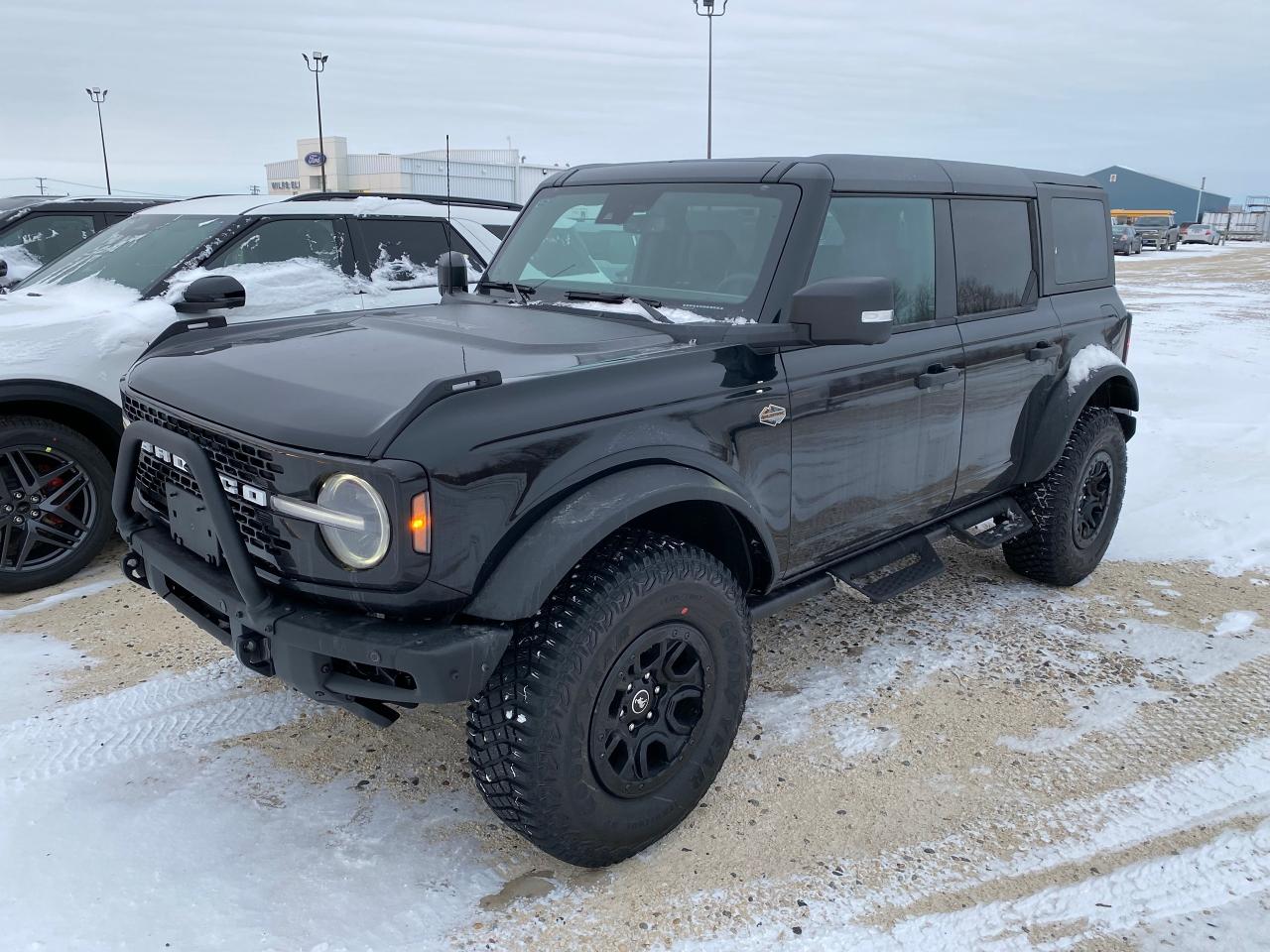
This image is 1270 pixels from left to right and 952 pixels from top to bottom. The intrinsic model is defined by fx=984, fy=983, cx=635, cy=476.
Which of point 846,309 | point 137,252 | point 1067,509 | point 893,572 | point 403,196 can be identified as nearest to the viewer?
point 846,309

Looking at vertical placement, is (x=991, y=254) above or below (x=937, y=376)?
above

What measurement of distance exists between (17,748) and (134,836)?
76 centimetres

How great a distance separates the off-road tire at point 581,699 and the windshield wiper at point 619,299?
2.93 feet

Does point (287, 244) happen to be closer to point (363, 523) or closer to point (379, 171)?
point (363, 523)

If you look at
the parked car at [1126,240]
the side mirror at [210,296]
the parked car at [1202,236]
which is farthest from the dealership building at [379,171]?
the parked car at [1202,236]

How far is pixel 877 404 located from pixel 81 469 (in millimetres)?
3651

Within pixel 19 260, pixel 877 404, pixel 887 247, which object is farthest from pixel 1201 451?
pixel 19 260

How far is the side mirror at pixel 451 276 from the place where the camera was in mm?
4305

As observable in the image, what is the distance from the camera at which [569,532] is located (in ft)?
7.98

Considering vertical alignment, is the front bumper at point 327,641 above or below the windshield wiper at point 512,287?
below

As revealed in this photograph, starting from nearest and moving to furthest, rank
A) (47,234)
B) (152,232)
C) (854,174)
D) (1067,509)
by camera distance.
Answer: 1. (854,174)
2. (1067,509)
3. (152,232)
4. (47,234)

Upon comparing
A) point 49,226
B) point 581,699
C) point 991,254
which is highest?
point 49,226

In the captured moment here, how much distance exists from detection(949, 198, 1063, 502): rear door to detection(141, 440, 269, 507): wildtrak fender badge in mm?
2722

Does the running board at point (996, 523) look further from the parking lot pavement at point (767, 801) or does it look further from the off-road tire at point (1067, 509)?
the parking lot pavement at point (767, 801)
